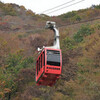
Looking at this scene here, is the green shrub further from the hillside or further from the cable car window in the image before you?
the cable car window

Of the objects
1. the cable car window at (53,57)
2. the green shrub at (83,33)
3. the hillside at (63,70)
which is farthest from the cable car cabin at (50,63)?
the green shrub at (83,33)

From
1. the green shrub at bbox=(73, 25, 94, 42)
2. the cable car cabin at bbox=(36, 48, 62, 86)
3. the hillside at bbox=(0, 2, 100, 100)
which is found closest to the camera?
the cable car cabin at bbox=(36, 48, 62, 86)

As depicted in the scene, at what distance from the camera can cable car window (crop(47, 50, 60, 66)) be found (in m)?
10.8

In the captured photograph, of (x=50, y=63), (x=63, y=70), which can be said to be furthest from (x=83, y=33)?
(x=50, y=63)

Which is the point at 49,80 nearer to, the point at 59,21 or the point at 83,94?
the point at 83,94

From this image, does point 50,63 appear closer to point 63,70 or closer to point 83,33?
point 63,70

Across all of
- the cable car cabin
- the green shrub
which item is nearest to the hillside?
the green shrub

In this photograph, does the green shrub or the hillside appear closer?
the hillside

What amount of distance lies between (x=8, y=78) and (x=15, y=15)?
83.3 feet

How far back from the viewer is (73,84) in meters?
22.1

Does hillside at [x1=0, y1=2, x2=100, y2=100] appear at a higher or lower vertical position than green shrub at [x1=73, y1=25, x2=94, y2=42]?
lower

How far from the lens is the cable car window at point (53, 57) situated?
10.8 m

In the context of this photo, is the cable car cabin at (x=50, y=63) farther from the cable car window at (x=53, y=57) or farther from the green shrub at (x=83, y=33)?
the green shrub at (x=83, y=33)

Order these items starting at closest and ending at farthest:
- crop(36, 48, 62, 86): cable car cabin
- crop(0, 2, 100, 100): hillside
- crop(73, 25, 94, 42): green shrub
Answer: crop(36, 48, 62, 86): cable car cabin < crop(0, 2, 100, 100): hillside < crop(73, 25, 94, 42): green shrub
